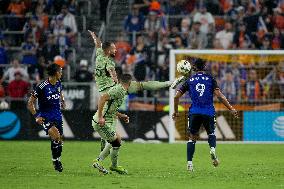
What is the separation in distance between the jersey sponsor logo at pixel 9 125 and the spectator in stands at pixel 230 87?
6430mm

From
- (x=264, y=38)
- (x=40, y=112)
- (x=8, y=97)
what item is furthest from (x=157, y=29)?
(x=40, y=112)

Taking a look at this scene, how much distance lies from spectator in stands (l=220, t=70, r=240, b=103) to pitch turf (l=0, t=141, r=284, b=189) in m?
1.97

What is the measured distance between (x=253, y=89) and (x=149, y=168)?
10332 millimetres

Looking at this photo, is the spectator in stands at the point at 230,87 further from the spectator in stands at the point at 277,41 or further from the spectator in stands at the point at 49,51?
the spectator in stands at the point at 49,51

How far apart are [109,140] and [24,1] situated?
17460 millimetres

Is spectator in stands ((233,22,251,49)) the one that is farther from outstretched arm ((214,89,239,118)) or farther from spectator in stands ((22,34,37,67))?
outstretched arm ((214,89,239,118))

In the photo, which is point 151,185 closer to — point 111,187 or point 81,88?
point 111,187

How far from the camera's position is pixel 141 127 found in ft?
90.2

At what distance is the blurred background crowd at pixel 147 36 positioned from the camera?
27.9m

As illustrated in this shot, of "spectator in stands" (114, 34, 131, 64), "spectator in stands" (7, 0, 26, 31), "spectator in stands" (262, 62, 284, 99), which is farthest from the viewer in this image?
"spectator in stands" (7, 0, 26, 31)

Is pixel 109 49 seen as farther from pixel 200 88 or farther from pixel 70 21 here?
pixel 70 21

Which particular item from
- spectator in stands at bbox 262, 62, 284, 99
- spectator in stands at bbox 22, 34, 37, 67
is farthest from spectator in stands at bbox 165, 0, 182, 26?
spectator in stands at bbox 262, 62, 284, 99

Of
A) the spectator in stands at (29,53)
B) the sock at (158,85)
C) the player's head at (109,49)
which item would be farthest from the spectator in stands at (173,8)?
the player's head at (109,49)

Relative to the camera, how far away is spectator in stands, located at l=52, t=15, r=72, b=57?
102 feet
